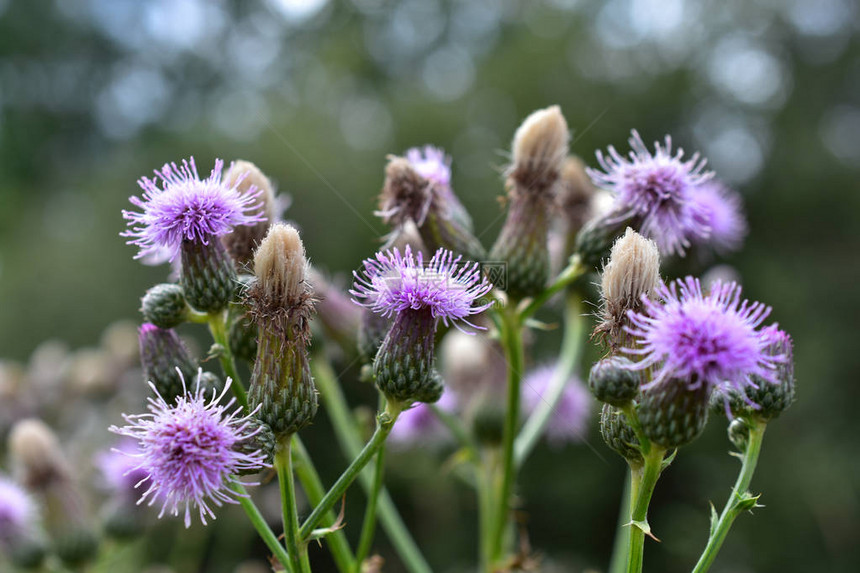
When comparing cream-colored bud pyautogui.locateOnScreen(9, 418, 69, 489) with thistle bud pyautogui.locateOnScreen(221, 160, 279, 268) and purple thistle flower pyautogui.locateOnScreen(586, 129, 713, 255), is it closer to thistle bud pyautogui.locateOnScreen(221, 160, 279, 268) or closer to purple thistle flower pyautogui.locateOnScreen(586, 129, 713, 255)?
thistle bud pyautogui.locateOnScreen(221, 160, 279, 268)

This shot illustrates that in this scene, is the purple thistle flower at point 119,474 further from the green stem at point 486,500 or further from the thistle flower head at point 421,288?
the thistle flower head at point 421,288

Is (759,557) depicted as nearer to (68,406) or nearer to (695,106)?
(695,106)

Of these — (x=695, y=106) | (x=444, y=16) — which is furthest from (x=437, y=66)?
(x=695, y=106)

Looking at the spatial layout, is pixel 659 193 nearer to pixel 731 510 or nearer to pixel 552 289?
pixel 552 289

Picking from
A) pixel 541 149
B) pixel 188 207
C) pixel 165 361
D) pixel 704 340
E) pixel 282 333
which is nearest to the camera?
pixel 704 340

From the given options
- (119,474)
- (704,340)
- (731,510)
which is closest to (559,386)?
(731,510)

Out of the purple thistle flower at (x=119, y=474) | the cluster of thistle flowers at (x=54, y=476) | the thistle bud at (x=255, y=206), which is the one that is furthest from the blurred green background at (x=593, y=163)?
the thistle bud at (x=255, y=206)

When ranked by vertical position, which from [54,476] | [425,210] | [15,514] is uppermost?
[425,210]
